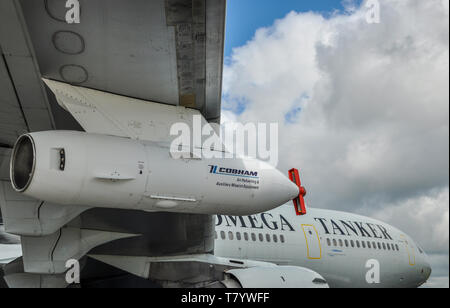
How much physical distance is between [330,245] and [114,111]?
1032 cm

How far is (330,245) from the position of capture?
13.3 metres

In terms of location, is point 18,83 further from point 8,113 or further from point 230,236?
point 230,236

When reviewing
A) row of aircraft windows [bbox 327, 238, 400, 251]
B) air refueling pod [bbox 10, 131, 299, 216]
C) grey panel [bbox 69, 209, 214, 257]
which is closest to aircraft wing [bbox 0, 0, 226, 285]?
air refueling pod [bbox 10, 131, 299, 216]

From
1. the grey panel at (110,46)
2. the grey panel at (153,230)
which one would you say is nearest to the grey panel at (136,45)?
the grey panel at (110,46)

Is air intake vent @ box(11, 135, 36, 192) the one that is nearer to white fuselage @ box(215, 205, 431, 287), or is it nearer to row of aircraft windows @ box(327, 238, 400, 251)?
white fuselage @ box(215, 205, 431, 287)

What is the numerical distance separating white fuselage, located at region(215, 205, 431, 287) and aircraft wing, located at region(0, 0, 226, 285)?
249 inches

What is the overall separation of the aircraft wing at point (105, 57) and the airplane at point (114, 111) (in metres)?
0.01

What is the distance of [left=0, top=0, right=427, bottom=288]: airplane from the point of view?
4023mm

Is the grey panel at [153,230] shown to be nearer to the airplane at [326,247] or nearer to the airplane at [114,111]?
the airplane at [326,247]

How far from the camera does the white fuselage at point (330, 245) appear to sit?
38.7ft

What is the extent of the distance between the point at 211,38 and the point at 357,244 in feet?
39.2

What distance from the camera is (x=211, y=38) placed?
442cm

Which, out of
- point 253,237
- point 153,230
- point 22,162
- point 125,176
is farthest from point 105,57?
point 253,237
